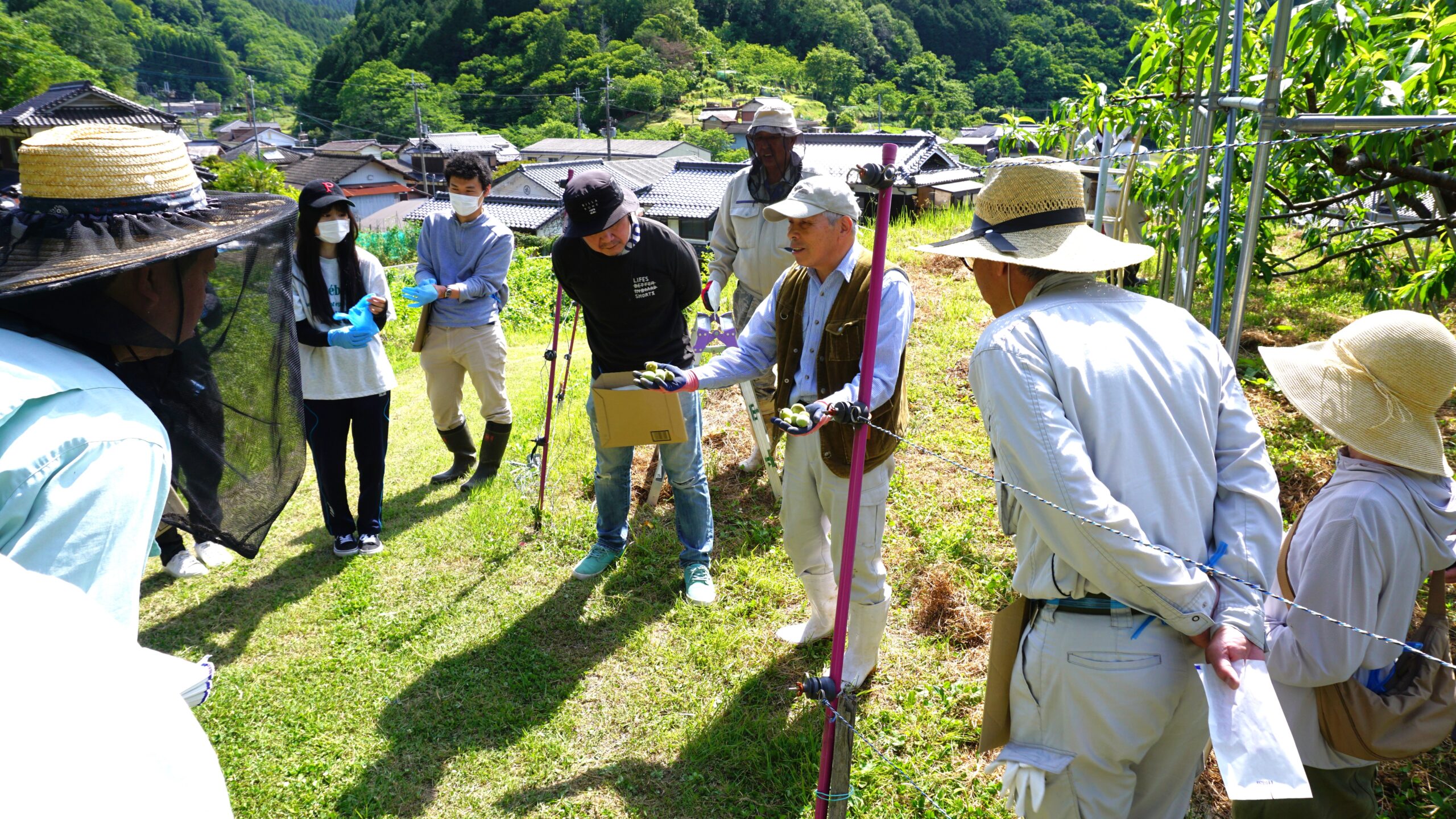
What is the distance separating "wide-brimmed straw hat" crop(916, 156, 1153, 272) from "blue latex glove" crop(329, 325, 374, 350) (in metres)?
3.09

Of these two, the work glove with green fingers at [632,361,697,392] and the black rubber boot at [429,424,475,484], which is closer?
the work glove with green fingers at [632,361,697,392]

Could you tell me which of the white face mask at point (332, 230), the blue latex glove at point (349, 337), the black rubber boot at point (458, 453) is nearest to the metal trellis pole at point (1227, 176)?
the blue latex glove at point (349, 337)

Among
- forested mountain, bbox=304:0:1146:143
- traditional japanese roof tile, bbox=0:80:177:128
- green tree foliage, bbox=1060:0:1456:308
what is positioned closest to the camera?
green tree foliage, bbox=1060:0:1456:308

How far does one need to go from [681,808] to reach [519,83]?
7670 cm

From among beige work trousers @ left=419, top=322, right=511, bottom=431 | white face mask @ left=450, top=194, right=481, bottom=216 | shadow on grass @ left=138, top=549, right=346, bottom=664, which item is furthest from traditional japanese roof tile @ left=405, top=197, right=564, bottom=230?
shadow on grass @ left=138, top=549, right=346, bottom=664

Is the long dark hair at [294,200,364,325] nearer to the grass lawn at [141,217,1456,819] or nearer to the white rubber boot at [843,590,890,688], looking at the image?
the grass lawn at [141,217,1456,819]

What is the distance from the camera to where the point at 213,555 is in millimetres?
4531

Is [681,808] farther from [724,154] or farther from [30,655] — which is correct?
[724,154]

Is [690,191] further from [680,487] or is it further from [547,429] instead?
[680,487]

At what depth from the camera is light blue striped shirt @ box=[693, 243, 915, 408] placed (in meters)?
2.81

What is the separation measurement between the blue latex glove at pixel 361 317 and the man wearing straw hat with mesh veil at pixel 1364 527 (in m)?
3.84

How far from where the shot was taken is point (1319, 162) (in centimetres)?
395

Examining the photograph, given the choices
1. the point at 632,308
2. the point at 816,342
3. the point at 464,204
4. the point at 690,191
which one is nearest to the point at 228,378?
the point at 816,342

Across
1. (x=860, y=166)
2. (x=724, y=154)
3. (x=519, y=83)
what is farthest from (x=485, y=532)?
(x=519, y=83)
